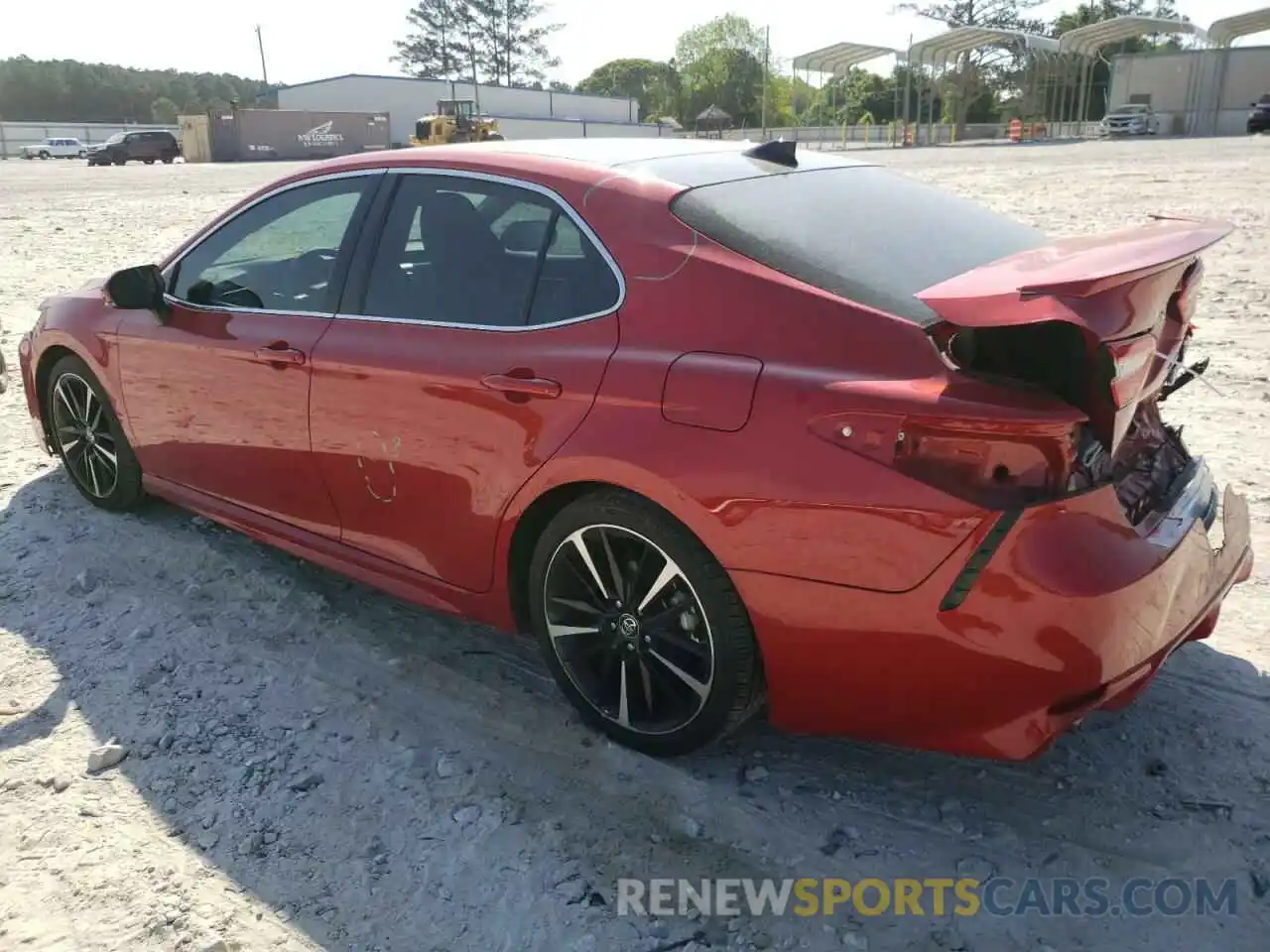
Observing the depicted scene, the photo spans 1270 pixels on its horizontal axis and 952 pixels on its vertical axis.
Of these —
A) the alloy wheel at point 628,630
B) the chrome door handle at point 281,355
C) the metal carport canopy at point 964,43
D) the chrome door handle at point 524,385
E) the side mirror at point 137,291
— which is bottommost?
the alloy wheel at point 628,630

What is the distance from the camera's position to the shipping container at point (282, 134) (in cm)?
5050

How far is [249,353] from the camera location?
371 cm

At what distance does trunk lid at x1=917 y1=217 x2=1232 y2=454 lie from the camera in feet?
7.11

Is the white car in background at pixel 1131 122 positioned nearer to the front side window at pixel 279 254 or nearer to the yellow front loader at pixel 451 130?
the yellow front loader at pixel 451 130

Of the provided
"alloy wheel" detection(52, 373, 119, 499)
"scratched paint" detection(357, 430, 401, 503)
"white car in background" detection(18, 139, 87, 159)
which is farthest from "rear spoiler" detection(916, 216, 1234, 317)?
"white car in background" detection(18, 139, 87, 159)

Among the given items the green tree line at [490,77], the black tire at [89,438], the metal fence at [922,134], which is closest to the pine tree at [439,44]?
the green tree line at [490,77]

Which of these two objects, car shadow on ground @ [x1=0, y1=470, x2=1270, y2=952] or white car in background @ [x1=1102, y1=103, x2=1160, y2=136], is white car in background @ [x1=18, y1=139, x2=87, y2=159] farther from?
car shadow on ground @ [x1=0, y1=470, x2=1270, y2=952]

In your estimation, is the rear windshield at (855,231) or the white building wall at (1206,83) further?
the white building wall at (1206,83)

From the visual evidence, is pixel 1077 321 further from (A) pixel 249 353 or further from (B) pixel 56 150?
(B) pixel 56 150

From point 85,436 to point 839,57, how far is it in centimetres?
4934

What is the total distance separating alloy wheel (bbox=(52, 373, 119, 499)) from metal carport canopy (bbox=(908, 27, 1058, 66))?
Answer: 46346 millimetres

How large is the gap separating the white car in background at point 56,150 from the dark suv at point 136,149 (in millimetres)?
12708

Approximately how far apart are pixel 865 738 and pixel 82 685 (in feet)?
8.42

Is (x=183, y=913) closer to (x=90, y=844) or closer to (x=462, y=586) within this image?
(x=90, y=844)
